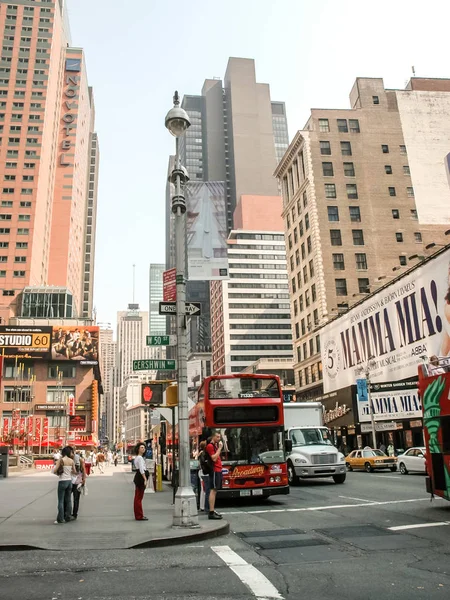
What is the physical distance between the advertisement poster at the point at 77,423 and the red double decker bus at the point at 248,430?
84.1 m

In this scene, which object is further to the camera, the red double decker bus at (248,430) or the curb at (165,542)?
the red double decker bus at (248,430)

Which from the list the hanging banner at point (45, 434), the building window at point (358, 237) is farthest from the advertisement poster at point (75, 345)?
the building window at point (358, 237)

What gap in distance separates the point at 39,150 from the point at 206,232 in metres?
113

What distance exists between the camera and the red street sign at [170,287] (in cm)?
1245

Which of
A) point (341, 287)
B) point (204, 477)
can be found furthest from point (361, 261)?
point (204, 477)

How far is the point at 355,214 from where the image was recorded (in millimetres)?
66938

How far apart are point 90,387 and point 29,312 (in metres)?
19.7

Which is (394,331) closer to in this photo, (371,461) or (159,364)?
(371,461)

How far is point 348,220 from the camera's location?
66.2 metres

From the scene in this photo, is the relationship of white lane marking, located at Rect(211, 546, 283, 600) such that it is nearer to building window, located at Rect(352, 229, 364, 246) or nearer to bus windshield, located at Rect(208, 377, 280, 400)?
bus windshield, located at Rect(208, 377, 280, 400)

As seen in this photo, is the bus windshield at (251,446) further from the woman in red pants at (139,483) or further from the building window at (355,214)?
the building window at (355,214)

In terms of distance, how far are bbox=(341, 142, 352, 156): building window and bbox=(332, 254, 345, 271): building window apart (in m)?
15.2

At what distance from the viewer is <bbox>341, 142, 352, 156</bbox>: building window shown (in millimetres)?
69938

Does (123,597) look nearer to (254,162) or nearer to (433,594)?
(433,594)
